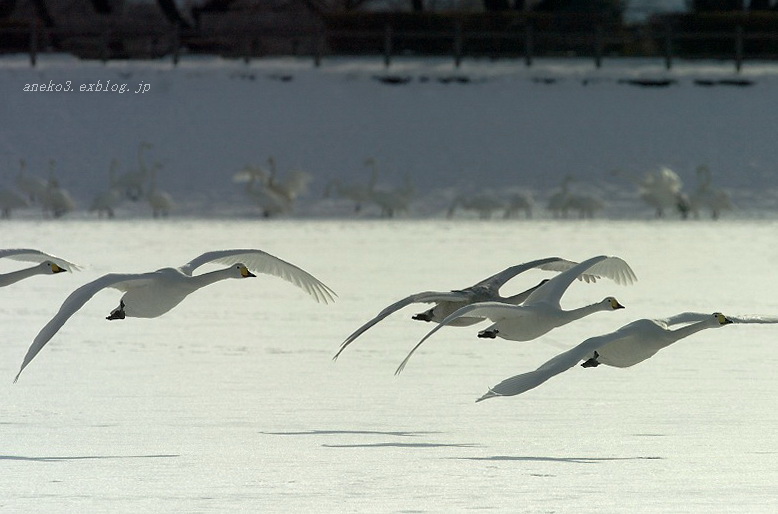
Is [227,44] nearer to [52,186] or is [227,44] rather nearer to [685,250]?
[52,186]

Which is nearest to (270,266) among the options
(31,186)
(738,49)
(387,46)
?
(31,186)

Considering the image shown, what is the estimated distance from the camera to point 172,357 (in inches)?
416

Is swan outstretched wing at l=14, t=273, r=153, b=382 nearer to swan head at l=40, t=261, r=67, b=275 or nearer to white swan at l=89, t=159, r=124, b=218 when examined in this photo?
swan head at l=40, t=261, r=67, b=275

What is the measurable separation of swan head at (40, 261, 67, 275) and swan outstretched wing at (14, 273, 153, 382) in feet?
3.50

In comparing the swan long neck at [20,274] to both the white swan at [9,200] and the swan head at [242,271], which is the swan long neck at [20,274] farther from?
the white swan at [9,200]

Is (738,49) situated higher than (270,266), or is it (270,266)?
(270,266)

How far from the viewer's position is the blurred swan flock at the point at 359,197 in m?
25.8

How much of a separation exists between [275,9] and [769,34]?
1236cm

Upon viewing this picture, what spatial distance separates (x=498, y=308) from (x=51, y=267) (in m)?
3.07

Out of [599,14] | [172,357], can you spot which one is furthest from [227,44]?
[172,357]

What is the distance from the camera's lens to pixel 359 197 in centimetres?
2639

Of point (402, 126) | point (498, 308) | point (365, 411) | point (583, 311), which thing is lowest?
point (402, 126)

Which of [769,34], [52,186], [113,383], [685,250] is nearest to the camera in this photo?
[113,383]

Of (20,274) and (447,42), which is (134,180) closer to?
(447,42)
